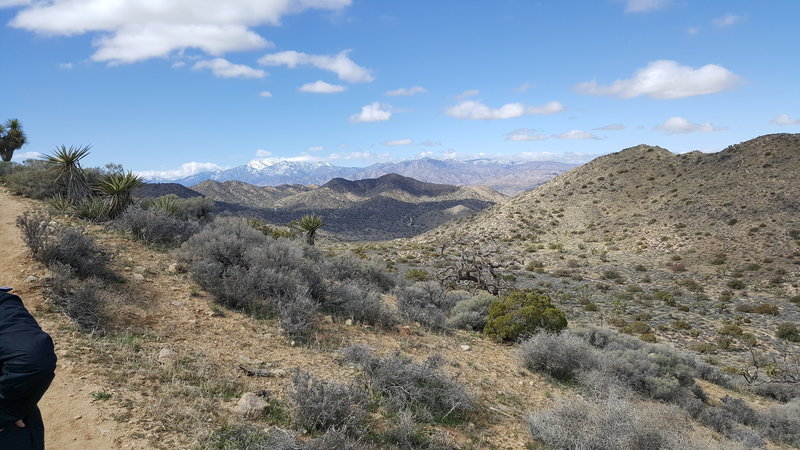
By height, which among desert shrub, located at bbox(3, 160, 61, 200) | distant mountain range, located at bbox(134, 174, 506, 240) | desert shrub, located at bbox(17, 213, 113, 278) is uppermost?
desert shrub, located at bbox(3, 160, 61, 200)

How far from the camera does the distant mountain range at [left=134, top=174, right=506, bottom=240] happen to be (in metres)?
105

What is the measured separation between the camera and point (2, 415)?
108 inches

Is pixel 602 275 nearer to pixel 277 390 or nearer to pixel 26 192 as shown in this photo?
pixel 277 390

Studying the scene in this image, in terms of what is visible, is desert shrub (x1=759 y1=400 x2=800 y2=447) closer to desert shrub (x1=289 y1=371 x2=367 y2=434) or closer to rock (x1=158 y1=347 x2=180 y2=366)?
A: desert shrub (x1=289 y1=371 x2=367 y2=434)

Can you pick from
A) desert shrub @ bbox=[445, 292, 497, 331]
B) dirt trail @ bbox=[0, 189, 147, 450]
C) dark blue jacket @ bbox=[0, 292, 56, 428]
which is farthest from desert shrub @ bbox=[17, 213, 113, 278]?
desert shrub @ bbox=[445, 292, 497, 331]

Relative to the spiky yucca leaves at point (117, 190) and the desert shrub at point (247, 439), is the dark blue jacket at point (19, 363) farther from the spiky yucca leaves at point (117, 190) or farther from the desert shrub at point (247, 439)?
the spiky yucca leaves at point (117, 190)

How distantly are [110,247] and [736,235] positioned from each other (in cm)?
4157

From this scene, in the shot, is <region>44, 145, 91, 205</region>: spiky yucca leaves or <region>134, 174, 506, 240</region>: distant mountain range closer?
<region>44, 145, 91, 205</region>: spiky yucca leaves

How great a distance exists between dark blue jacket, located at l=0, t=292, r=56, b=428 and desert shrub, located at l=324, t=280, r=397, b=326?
306 inches

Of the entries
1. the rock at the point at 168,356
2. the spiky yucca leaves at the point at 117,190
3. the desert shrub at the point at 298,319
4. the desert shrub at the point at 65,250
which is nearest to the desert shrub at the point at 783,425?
the desert shrub at the point at 298,319

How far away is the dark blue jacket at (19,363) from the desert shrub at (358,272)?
11229 mm

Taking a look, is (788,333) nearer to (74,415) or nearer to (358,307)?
(358,307)

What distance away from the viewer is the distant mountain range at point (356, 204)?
4117 inches

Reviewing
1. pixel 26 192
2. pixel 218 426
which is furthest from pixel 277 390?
pixel 26 192
